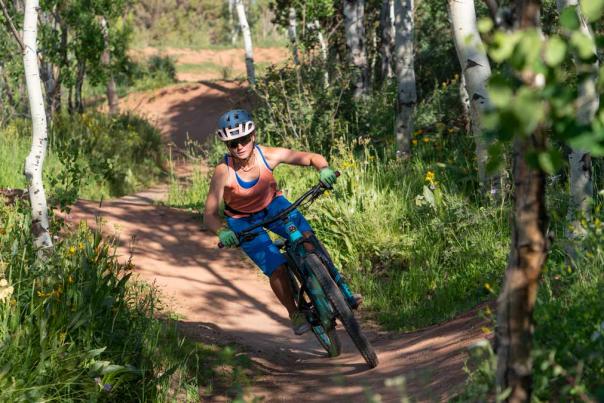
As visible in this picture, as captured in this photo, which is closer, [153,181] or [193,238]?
[193,238]

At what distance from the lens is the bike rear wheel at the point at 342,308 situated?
5746mm

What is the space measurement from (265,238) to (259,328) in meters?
1.84

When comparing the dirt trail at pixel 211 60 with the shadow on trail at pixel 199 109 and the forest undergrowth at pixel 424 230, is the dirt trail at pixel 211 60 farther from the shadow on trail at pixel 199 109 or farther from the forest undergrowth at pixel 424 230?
the forest undergrowth at pixel 424 230

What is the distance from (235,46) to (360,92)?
27.6m

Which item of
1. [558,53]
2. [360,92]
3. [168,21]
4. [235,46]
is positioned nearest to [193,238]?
[360,92]

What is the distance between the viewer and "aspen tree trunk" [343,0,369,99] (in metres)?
14.7

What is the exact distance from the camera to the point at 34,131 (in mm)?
6270

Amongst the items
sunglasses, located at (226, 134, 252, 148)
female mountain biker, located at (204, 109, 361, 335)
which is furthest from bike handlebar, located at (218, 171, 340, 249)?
sunglasses, located at (226, 134, 252, 148)

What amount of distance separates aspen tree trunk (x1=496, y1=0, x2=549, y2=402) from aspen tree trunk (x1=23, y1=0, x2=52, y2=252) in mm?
3857

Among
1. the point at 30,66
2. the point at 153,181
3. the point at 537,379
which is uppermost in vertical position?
the point at 30,66

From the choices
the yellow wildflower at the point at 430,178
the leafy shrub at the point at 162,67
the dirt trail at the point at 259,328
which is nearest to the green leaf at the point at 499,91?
the dirt trail at the point at 259,328

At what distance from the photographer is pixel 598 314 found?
3.83m

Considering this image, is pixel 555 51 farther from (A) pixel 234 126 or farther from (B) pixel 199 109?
(B) pixel 199 109

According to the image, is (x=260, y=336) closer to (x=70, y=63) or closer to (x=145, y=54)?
(x=70, y=63)
